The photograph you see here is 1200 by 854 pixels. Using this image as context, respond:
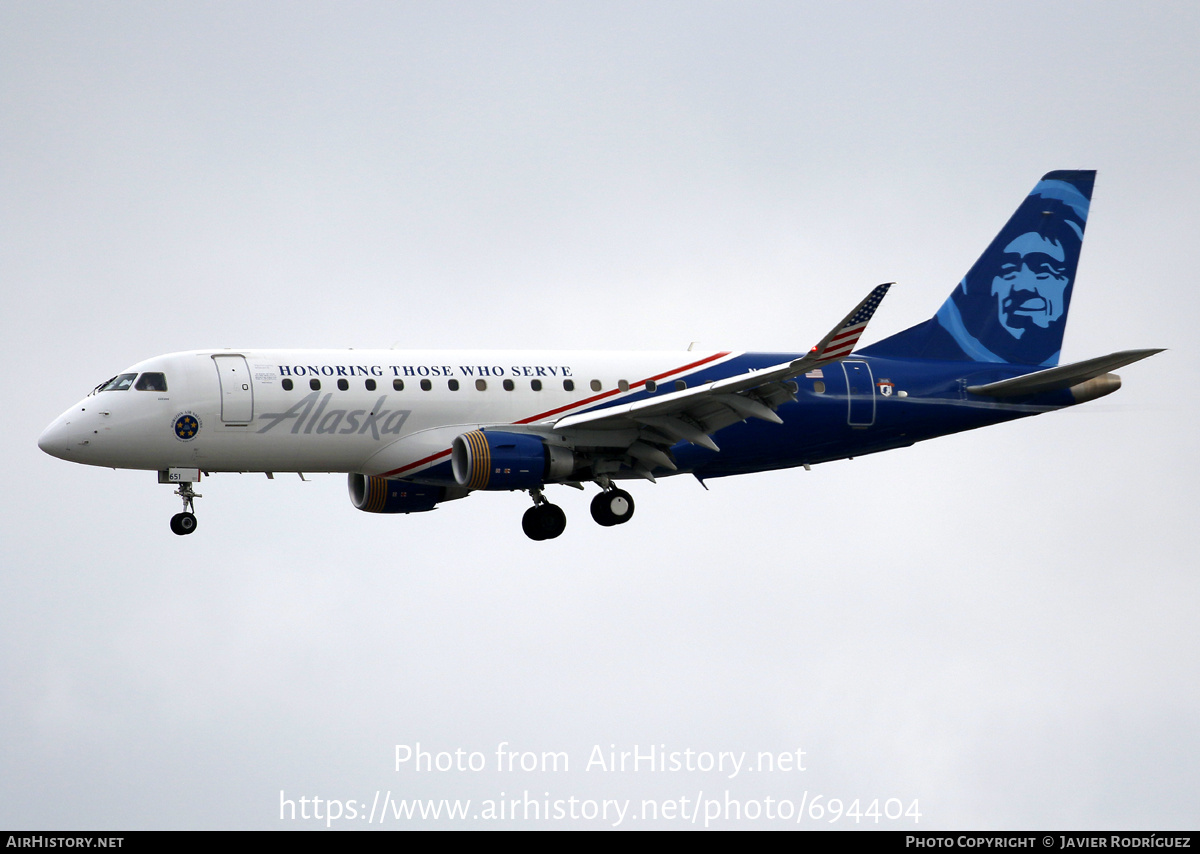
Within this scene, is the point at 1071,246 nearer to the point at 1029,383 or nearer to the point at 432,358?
the point at 1029,383

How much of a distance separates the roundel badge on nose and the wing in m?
8.18

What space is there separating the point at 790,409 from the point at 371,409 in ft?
35.9

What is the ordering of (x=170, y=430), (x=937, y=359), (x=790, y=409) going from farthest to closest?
(x=937, y=359)
(x=790, y=409)
(x=170, y=430)

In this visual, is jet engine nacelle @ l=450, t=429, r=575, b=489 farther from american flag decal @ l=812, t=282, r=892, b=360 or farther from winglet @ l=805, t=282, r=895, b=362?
american flag decal @ l=812, t=282, r=892, b=360

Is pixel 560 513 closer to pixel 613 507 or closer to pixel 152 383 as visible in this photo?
pixel 613 507

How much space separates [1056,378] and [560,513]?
44.2 feet

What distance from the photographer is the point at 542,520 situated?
1672 inches

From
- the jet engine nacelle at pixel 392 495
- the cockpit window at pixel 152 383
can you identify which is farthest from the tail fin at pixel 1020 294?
the cockpit window at pixel 152 383

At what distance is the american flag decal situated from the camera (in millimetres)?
35906

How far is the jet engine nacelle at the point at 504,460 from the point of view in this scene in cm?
3919

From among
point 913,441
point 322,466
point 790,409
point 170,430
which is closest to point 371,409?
point 322,466

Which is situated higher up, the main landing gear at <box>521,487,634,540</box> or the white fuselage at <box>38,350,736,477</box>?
the white fuselage at <box>38,350,736,477</box>

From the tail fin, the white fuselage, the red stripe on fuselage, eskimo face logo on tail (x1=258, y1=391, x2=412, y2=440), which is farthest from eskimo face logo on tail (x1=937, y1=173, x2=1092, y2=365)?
eskimo face logo on tail (x1=258, y1=391, x2=412, y2=440)

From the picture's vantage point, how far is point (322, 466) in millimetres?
40188
